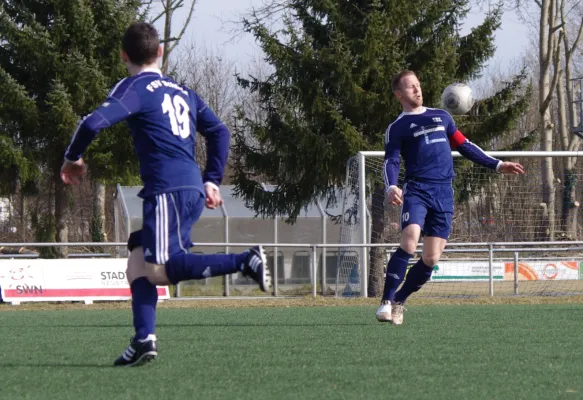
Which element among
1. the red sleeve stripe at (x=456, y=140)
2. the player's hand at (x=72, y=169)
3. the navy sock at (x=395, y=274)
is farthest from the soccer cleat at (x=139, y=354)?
the red sleeve stripe at (x=456, y=140)

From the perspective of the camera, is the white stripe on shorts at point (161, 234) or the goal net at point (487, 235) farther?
the goal net at point (487, 235)

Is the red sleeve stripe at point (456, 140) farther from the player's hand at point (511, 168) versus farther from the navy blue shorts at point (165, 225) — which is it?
the navy blue shorts at point (165, 225)

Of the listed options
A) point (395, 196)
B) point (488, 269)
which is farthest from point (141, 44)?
point (488, 269)

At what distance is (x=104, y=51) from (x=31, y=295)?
9.23m

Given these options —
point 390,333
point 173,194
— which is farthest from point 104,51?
point 173,194

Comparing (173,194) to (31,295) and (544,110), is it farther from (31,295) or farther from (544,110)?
(544,110)

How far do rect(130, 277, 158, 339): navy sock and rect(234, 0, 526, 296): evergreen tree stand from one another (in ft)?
49.2

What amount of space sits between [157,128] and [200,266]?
2.46 feet

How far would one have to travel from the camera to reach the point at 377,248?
17.9 m

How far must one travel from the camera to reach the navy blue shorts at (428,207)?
7965mm

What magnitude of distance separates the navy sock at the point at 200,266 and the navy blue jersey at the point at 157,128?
1.20 ft

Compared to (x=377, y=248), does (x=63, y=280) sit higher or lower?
lower

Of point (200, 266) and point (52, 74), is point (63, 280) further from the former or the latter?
point (200, 266)

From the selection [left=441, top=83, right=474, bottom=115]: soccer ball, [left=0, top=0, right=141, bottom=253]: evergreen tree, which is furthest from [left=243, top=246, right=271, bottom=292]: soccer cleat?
[left=0, top=0, right=141, bottom=253]: evergreen tree
